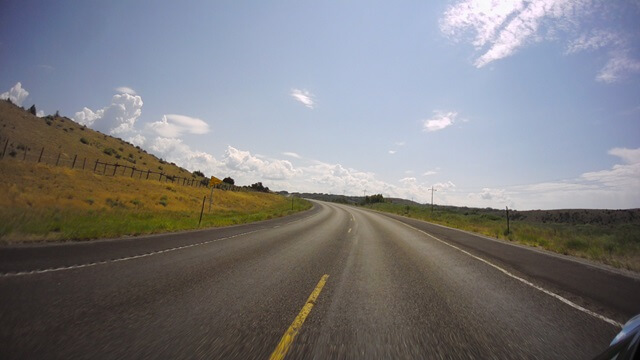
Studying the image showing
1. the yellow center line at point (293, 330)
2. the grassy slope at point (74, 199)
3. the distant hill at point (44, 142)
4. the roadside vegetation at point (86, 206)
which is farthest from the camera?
the distant hill at point (44, 142)

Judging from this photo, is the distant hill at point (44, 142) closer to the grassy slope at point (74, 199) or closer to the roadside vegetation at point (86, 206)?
the grassy slope at point (74, 199)

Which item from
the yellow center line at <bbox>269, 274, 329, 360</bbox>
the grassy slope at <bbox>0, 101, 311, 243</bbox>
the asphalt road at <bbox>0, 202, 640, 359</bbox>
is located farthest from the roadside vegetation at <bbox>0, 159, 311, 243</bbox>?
the yellow center line at <bbox>269, 274, 329, 360</bbox>

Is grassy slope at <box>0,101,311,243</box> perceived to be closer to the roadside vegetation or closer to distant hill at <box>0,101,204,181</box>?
the roadside vegetation

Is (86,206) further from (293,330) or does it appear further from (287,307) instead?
(293,330)

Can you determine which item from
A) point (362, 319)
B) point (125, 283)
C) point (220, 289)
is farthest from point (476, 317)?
point (125, 283)

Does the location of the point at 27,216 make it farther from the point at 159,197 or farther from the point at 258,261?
the point at 159,197

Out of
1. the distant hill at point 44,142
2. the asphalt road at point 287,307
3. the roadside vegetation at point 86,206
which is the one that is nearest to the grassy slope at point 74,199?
the roadside vegetation at point 86,206

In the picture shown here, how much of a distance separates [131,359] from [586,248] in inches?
708

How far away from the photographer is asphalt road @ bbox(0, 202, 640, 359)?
307cm

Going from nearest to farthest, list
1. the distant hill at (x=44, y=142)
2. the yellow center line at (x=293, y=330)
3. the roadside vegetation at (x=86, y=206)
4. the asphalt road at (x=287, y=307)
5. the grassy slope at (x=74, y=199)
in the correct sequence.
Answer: the yellow center line at (x=293, y=330) < the asphalt road at (x=287, y=307) < the roadside vegetation at (x=86, y=206) < the grassy slope at (x=74, y=199) < the distant hill at (x=44, y=142)

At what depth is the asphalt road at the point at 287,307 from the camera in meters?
3.07

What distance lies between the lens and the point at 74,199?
2503 cm

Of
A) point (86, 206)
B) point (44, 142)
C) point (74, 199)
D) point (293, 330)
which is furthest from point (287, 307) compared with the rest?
point (44, 142)

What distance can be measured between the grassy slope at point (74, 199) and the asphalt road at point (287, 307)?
4.32 metres
